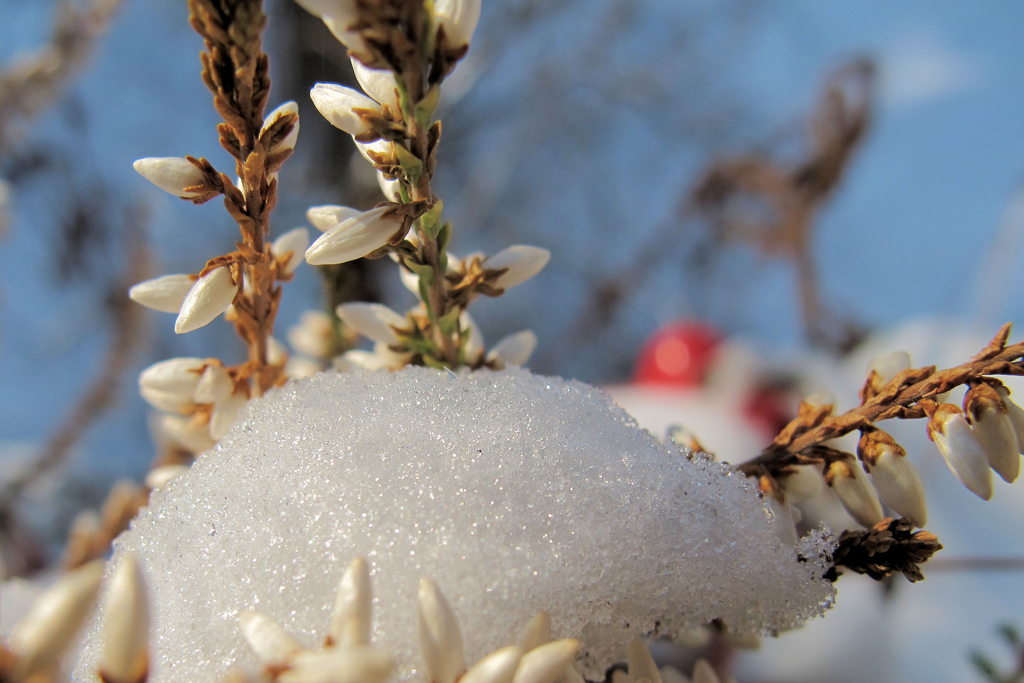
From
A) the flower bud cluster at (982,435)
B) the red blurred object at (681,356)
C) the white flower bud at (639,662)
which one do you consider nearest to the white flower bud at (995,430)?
the flower bud cluster at (982,435)

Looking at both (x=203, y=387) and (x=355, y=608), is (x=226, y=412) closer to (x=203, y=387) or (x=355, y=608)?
(x=203, y=387)

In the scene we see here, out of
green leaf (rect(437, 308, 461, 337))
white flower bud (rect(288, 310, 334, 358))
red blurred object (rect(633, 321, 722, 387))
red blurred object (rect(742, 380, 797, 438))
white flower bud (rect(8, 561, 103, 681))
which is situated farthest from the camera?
red blurred object (rect(633, 321, 722, 387))

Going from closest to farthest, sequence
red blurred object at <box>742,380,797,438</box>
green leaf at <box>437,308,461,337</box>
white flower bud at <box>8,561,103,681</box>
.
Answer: white flower bud at <box>8,561,103,681</box>, green leaf at <box>437,308,461,337</box>, red blurred object at <box>742,380,797,438</box>

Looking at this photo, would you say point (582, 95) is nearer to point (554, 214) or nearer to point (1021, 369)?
point (554, 214)

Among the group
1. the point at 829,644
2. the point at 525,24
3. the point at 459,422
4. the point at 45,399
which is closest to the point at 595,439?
the point at 459,422

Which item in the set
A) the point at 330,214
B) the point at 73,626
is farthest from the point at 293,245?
the point at 73,626

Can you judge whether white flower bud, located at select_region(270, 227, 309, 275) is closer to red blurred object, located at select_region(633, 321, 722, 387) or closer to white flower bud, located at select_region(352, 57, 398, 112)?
white flower bud, located at select_region(352, 57, 398, 112)

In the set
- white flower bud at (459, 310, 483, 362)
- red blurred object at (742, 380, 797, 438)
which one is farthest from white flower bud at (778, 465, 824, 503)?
red blurred object at (742, 380, 797, 438)
